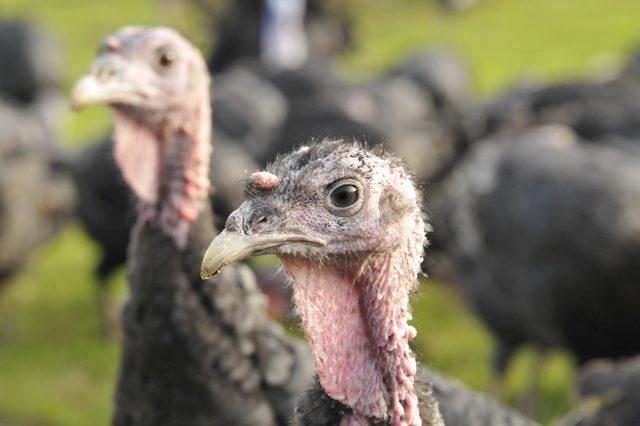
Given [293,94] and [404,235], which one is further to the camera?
[293,94]

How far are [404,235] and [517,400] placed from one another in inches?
143

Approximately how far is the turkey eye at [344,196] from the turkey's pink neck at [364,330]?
137 millimetres

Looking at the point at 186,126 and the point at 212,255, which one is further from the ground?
the point at 186,126

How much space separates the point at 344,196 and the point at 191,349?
3.18ft

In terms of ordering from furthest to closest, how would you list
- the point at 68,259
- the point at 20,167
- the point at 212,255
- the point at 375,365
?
the point at 68,259, the point at 20,167, the point at 375,365, the point at 212,255

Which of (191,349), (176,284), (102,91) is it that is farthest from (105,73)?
(191,349)

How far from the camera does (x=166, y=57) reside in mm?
3031

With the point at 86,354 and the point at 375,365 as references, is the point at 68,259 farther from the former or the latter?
the point at 375,365

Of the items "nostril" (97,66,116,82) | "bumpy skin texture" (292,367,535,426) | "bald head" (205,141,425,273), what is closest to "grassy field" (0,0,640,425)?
"bumpy skin texture" (292,367,535,426)

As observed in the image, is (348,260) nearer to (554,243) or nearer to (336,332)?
(336,332)

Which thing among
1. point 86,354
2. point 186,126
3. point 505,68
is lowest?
point 186,126

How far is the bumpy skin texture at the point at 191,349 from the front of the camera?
2744 millimetres

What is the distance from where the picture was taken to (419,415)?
6.73 ft

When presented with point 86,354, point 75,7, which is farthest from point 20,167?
point 75,7
